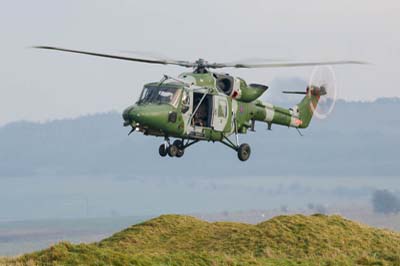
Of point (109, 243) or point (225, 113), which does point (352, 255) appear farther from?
point (109, 243)

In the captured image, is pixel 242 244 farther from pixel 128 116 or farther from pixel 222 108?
pixel 128 116

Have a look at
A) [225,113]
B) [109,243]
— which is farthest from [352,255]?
[109,243]

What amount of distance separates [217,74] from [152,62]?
4.69 m

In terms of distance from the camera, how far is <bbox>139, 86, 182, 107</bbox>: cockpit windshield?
52781 millimetres

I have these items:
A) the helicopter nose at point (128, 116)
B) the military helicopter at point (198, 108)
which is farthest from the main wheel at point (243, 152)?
the helicopter nose at point (128, 116)

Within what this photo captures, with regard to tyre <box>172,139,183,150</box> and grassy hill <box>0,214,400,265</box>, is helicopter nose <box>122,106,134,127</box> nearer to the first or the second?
tyre <box>172,139,183,150</box>

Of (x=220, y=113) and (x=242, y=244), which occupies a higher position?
(x=220, y=113)

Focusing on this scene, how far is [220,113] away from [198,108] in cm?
141

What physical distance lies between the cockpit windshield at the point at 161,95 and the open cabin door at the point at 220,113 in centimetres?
297

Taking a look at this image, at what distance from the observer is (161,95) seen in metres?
53.0

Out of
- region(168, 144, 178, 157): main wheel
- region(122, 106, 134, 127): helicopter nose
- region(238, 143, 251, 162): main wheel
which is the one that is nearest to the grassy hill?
region(238, 143, 251, 162): main wheel

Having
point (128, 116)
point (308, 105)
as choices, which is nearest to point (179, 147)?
point (128, 116)

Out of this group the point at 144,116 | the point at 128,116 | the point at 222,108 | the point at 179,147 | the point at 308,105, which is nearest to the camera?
the point at 144,116

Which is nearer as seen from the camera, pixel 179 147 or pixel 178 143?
pixel 179 147
